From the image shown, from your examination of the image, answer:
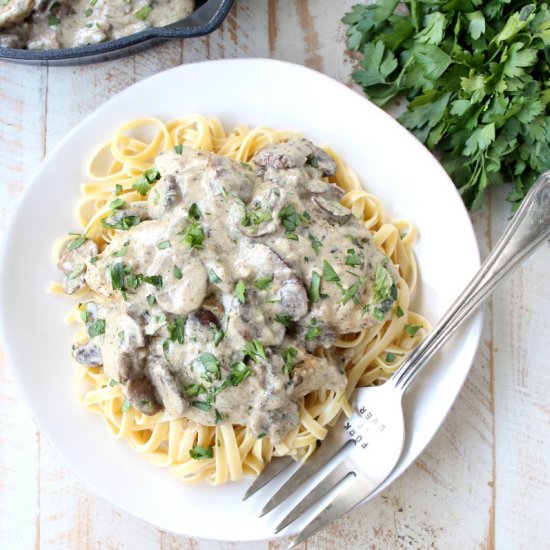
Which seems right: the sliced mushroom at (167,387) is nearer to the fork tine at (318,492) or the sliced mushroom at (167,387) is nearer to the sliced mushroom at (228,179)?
the fork tine at (318,492)

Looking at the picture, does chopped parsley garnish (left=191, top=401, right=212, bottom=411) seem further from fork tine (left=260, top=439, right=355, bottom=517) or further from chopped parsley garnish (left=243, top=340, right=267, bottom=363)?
fork tine (left=260, top=439, right=355, bottom=517)

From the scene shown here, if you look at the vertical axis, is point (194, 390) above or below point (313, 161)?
below

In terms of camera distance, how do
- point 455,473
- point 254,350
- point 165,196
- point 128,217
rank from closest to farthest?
point 254,350 < point 165,196 < point 128,217 < point 455,473

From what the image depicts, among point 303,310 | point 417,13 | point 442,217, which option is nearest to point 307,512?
point 303,310

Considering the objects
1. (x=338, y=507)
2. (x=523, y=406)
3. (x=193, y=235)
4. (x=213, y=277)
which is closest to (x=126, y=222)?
(x=193, y=235)

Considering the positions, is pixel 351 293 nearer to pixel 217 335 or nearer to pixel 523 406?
pixel 217 335

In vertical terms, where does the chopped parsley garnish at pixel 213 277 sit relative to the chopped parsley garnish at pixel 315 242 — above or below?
below

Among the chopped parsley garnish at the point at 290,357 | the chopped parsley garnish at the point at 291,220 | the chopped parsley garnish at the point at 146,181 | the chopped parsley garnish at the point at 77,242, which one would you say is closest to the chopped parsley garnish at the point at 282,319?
the chopped parsley garnish at the point at 290,357
